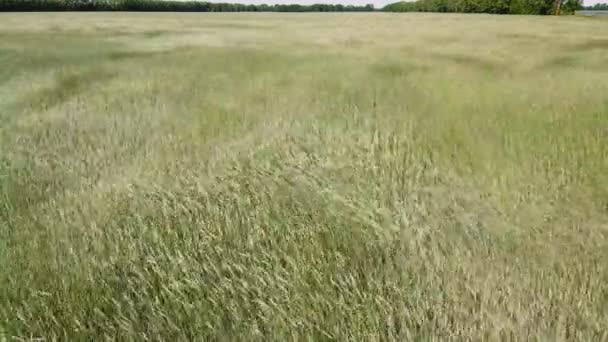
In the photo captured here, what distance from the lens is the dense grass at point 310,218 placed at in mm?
1612

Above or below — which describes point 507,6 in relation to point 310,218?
above

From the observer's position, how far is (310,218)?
2.37 m

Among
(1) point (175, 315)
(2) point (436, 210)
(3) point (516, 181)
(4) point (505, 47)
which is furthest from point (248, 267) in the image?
(4) point (505, 47)

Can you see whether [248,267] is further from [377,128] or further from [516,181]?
[377,128]

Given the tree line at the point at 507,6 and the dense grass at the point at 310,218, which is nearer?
the dense grass at the point at 310,218

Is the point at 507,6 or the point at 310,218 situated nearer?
the point at 310,218

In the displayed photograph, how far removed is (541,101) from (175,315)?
537cm

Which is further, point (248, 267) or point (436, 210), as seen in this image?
point (436, 210)

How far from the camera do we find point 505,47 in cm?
1139

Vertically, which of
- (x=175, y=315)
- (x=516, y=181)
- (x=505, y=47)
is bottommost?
(x=175, y=315)

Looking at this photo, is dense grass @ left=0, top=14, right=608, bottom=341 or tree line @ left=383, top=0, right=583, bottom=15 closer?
dense grass @ left=0, top=14, right=608, bottom=341

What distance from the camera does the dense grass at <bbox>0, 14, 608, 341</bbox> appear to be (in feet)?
A: 5.29

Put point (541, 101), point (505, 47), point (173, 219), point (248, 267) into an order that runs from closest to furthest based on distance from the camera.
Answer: point (248, 267)
point (173, 219)
point (541, 101)
point (505, 47)

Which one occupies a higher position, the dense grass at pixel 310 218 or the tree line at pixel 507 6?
the tree line at pixel 507 6
